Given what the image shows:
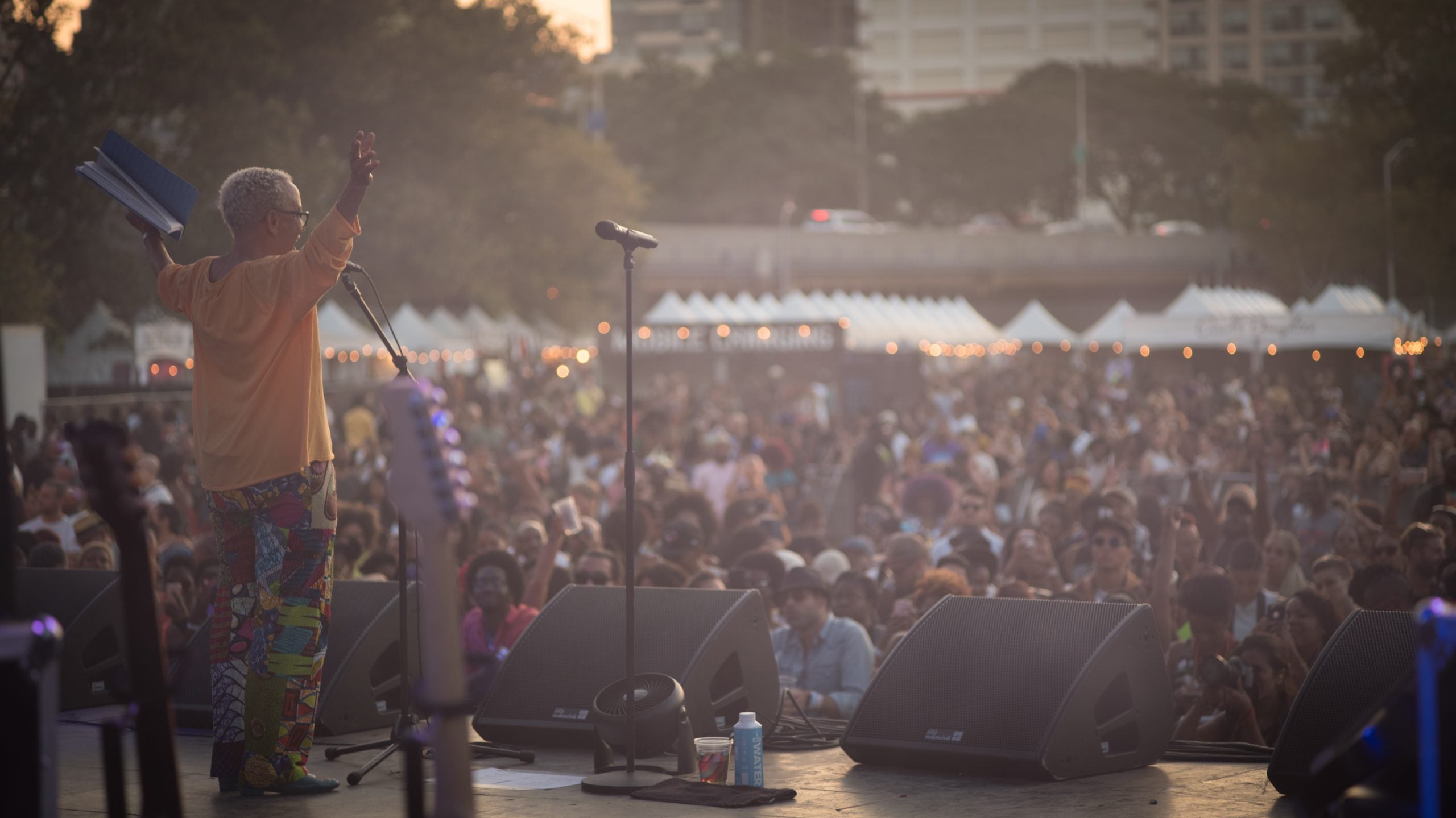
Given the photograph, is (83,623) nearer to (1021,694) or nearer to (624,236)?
(624,236)

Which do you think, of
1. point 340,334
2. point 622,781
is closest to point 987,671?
point 622,781

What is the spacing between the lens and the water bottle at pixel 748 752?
17.7ft

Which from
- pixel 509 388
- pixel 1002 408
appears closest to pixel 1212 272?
pixel 509 388

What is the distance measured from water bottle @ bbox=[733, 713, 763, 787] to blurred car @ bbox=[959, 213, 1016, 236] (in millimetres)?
64058

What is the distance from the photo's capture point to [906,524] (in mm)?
12609

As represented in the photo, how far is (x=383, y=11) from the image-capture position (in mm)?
34344

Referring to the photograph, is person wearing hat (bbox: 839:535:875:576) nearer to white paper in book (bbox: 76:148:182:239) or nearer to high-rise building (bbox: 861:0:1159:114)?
white paper in book (bbox: 76:148:182:239)

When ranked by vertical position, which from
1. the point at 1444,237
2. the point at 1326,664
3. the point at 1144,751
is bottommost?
the point at 1144,751

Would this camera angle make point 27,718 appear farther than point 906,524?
No

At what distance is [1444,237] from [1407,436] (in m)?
32.6

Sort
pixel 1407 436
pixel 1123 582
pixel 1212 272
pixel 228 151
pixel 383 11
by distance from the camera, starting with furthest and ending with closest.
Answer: pixel 1212 272 < pixel 383 11 < pixel 228 151 < pixel 1407 436 < pixel 1123 582

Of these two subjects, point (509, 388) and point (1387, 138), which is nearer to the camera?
point (509, 388)

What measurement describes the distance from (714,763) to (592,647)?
3.31ft

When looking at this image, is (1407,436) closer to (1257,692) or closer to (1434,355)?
(1257,692)
